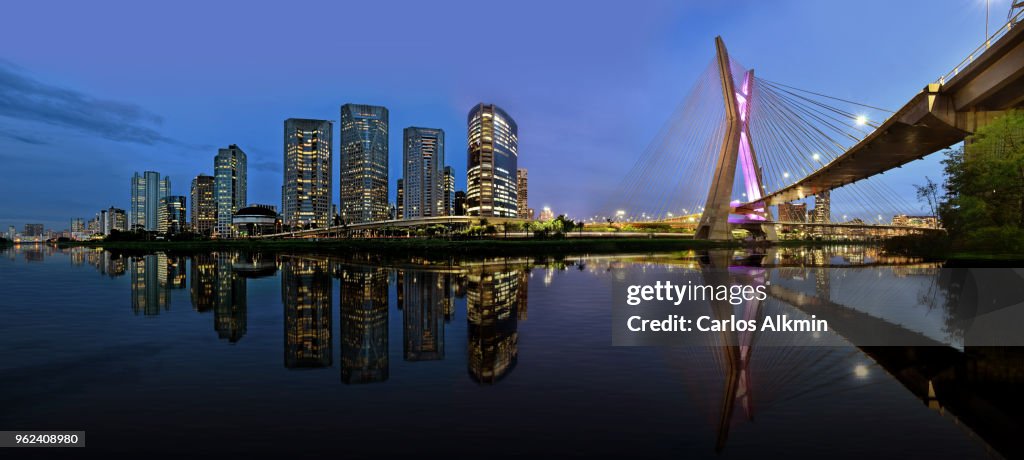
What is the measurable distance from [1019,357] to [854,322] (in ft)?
15.2

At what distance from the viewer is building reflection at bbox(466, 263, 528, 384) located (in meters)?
11.4

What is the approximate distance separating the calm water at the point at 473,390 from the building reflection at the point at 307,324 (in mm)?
123

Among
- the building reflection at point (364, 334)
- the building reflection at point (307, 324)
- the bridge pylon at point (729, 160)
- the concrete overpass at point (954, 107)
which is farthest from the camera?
the bridge pylon at point (729, 160)

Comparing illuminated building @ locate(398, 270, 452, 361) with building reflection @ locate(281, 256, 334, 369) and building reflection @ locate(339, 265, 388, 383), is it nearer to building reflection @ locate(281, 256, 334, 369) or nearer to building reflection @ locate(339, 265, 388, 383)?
building reflection @ locate(339, 265, 388, 383)

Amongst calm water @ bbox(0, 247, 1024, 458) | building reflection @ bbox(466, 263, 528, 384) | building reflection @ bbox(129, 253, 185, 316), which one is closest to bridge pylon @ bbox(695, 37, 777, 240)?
building reflection @ bbox(466, 263, 528, 384)

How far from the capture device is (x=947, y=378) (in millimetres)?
10586

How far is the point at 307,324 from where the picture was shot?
1686 centimetres

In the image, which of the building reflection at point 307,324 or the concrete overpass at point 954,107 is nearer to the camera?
the building reflection at point 307,324

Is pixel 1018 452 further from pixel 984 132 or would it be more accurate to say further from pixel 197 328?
pixel 984 132

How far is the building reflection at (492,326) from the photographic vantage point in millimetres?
11406

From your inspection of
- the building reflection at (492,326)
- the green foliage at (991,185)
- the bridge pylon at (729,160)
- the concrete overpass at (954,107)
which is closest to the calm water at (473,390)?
the building reflection at (492,326)

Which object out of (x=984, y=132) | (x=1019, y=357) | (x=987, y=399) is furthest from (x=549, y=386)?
(x=984, y=132)

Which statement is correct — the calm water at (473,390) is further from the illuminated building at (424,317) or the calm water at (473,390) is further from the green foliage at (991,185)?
the green foliage at (991,185)

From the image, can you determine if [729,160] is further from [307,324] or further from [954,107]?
[307,324]
